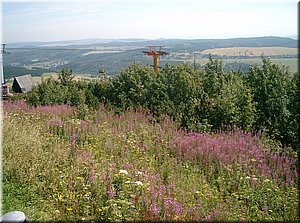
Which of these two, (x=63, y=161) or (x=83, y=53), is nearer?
(x=63, y=161)

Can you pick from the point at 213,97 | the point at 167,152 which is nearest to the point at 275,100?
the point at 213,97

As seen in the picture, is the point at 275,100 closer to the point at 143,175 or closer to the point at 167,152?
the point at 167,152

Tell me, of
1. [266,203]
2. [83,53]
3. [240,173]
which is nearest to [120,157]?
[240,173]

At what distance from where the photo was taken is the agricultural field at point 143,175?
4168 millimetres

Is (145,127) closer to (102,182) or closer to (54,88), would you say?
(102,182)

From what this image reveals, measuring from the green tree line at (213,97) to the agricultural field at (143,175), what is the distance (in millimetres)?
953

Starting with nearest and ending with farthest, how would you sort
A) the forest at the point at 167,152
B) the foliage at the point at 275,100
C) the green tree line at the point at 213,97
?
1. the forest at the point at 167,152
2. the foliage at the point at 275,100
3. the green tree line at the point at 213,97

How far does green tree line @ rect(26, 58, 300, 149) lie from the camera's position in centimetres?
808

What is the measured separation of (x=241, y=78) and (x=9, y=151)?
641cm

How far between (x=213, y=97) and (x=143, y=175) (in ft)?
15.4

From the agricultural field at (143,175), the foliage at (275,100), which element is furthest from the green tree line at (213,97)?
the agricultural field at (143,175)

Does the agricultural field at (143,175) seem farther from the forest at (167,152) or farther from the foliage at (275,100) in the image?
the foliage at (275,100)

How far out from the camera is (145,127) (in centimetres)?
762

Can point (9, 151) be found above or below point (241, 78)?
below
